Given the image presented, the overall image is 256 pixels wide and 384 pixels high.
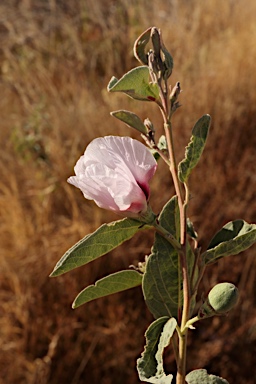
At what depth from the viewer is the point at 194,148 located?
0.51 metres

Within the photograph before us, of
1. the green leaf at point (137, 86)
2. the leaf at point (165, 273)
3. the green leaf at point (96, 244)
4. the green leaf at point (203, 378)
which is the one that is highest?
the green leaf at point (137, 86)

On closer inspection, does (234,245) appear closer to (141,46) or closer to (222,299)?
(222,299)

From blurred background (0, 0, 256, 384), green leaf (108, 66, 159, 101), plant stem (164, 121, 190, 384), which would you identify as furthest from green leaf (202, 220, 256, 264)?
blurred background (0, 0, 256, 384)

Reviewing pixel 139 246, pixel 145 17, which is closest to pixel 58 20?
pixel 145 17

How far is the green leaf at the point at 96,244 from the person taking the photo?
466mm

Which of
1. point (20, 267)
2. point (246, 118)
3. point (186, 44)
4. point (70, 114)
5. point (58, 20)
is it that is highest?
point (58, 20)

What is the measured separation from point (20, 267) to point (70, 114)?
0.88m

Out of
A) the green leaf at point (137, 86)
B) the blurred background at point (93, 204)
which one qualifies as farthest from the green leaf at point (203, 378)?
the blurred background at point (93, 204)

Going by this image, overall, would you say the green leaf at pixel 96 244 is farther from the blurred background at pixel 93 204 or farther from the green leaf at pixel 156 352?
the blurred background at pixel 93 204

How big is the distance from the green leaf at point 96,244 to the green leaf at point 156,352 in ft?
0.28

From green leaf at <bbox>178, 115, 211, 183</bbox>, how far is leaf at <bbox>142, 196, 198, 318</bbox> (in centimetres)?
7

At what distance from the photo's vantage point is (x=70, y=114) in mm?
2771

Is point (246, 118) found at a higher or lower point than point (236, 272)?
higher

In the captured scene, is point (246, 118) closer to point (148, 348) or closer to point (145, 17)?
point (145, 17)
